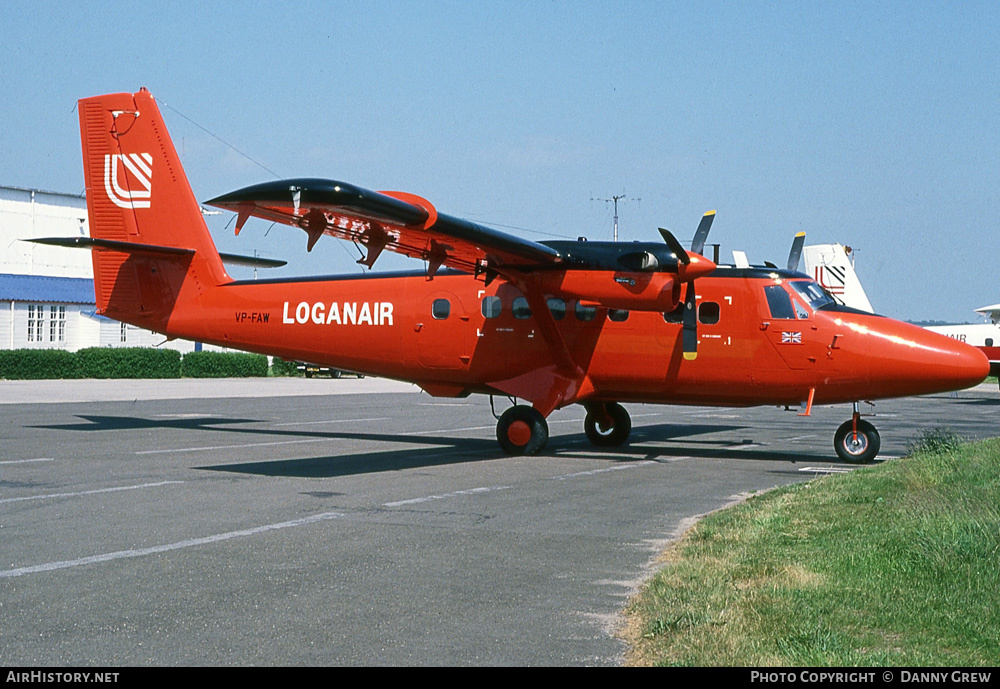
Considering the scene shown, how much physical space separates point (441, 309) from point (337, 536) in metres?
9.09

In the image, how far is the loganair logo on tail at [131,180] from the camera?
63.8ft

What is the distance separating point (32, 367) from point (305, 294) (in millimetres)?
30756

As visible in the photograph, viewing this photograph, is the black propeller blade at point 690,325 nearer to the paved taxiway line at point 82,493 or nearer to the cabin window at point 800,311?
the cabin window at point 800,311

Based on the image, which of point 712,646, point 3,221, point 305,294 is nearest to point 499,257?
point 305,294

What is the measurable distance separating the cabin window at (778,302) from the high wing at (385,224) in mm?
3467

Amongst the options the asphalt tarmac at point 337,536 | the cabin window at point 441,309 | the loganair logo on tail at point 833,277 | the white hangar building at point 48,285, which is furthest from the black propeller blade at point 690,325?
the white hangar building at point 48,285

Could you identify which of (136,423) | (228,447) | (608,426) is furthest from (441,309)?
(136,423)

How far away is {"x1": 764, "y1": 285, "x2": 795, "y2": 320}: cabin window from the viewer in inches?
632

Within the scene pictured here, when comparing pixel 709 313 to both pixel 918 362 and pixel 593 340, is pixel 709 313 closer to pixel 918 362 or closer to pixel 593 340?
pixel 593 340

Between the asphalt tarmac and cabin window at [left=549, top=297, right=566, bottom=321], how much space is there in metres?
2.42

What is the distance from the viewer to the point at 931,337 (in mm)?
15578

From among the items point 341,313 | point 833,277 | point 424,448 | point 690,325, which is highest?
point 833,277

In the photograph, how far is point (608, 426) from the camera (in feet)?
61.6
